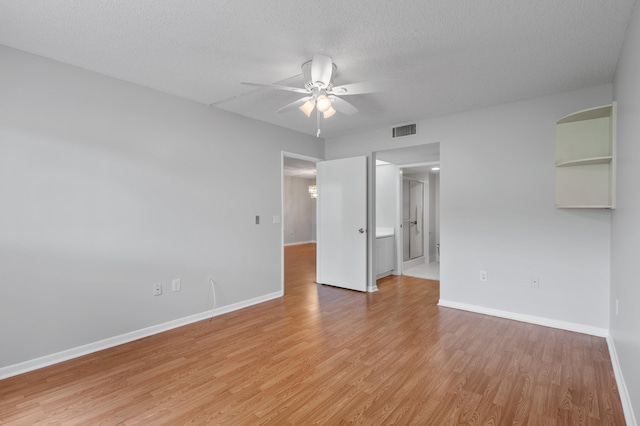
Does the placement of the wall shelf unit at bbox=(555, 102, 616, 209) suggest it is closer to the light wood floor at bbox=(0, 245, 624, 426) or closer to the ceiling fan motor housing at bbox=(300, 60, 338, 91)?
the light wood floor at bbox=(0, 245, 624, 426)

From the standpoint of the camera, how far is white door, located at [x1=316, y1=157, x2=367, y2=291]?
477 cm

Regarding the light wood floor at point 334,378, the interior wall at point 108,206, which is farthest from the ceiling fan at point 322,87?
the light wood floor at point 334,378

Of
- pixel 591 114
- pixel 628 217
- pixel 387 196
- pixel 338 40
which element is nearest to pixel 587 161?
pixel 591 114

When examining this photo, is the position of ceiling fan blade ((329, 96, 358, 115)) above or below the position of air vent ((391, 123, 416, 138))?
below

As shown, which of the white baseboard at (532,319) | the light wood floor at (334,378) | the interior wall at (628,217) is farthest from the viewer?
the white baseboard at (532,319)

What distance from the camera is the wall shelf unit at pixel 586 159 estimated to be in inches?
107

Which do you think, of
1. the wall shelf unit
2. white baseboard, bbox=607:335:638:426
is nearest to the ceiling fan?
the wall shelf unit

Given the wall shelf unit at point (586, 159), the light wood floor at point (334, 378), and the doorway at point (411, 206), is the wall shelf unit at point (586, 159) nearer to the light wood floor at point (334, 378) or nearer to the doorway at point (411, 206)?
the light wood floor at point (334, 378)

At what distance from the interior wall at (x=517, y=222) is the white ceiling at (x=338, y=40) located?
44 cm

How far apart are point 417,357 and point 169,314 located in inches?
99.7

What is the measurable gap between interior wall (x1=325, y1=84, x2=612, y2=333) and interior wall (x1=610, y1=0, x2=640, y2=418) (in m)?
0.56

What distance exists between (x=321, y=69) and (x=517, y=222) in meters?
2.76

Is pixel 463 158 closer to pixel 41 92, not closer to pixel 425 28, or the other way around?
pixel 425 28

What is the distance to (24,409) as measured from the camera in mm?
1983
